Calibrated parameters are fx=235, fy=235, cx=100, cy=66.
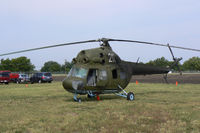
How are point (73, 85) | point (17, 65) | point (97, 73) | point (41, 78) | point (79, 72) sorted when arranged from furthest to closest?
1. point (17, 65)
2. point (41, 78)
3. point (97, 73)
4. point (79, 72)
5. point (73, 85)

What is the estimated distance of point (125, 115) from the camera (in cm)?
975

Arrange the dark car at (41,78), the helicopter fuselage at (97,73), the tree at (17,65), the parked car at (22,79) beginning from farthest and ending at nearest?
the tree at (17,65) < the parked car at (22,79) < the dark car at (41,78) < the helicopter fuselage at (97,73)

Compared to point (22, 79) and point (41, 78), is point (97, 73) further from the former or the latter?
point (22, 79)

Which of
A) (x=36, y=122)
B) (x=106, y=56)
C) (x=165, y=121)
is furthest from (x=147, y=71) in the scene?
(x=36, y=122)

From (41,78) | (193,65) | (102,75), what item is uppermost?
(193,65)

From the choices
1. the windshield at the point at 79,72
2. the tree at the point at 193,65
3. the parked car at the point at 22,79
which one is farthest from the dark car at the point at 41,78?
the tree at the point at 193,65

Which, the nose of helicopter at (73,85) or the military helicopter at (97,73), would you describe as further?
the military helicopter at (97,73)

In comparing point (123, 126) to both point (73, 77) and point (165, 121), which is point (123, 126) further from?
point (73, 77)

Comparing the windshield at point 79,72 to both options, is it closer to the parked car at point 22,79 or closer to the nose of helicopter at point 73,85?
the nose of helicopter at point 73,85

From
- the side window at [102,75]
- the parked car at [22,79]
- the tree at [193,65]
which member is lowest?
the parked car at [22,79]

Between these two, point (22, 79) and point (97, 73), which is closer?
point (97, 73)

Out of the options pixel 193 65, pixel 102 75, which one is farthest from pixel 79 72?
pixel 193 65

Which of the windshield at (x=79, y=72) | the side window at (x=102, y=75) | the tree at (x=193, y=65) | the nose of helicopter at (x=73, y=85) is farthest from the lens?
the tree at (x=193, y=65)

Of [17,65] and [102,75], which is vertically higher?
[17,65]
